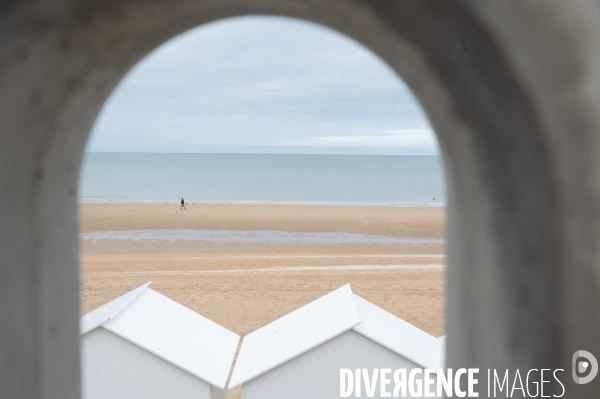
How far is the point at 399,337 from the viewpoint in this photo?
796cm

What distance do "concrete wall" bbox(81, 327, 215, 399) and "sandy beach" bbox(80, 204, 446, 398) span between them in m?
2.98

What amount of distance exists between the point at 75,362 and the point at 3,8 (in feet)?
5.15

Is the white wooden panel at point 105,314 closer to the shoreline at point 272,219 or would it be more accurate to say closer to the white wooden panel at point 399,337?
the white wooden panel at point 399,337

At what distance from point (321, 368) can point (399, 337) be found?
1271mm

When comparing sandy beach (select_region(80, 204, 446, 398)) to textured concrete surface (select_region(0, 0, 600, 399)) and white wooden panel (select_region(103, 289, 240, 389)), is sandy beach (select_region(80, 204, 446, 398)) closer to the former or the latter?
white wooden panel (select_region(103, 289, 240, 389))

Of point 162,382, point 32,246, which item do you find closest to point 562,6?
point 32,246

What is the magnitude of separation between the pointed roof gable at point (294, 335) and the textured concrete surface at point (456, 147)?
16.8 feet

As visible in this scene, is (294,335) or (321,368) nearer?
(321,368)

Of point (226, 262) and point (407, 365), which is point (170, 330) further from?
point (226, 262)

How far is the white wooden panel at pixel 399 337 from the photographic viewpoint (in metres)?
7.52

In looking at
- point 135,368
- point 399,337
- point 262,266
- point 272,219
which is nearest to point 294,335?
point 399,337

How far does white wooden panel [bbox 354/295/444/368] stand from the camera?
752 cm

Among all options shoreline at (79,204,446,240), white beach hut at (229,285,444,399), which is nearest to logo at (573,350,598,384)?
white beach hut at (229,285,444,399)

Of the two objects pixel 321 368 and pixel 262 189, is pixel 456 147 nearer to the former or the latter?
pixel 321 368
